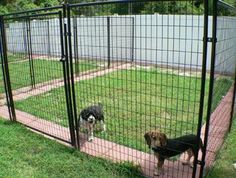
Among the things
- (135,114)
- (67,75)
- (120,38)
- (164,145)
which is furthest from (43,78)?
(164,145)

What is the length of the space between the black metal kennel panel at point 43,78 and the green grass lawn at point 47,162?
259 mm

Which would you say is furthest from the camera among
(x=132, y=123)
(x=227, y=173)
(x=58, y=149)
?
(x=132, y=123)

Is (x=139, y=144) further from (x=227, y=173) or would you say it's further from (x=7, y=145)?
(x=7, y=145)

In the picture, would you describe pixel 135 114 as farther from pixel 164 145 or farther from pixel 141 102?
pixel 164 145

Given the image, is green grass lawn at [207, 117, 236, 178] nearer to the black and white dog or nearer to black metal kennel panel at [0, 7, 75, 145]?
the black and white dog

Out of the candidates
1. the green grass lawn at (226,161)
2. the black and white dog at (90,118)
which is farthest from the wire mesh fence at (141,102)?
the green grass lawn at (226,161)

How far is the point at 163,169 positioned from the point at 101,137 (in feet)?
4.27

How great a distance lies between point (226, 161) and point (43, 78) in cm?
520

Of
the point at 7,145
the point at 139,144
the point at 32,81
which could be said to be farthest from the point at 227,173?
the point at 32,81

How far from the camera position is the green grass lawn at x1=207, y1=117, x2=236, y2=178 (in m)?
3.54

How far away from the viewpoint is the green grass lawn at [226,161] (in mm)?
3545

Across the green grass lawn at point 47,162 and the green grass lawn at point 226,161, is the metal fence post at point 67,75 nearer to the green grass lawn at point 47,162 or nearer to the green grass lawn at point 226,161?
the green grass lawn at point 47,162

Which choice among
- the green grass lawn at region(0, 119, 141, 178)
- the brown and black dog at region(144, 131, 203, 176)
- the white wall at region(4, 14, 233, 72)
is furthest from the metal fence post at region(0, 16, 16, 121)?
the brown and black dog at region(144, 131, 203, 176)

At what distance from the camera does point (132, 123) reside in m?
5.12
